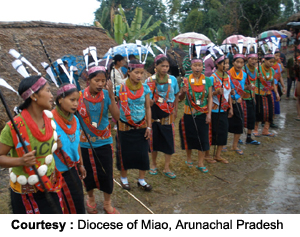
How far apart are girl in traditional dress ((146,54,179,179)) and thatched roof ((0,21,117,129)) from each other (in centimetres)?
285

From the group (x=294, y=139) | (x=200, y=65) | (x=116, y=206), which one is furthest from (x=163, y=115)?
(x=294, y=139)

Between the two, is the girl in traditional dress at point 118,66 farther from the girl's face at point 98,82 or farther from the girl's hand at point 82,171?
the girl's hand at point 82,171

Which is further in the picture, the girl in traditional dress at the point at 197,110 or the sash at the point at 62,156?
the girl in traditional dress at the point at 197,110

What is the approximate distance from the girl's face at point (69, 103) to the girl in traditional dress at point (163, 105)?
193cm

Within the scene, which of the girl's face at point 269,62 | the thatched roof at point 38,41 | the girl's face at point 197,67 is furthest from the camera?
the girl's face at point 269,62

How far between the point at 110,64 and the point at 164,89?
93cm

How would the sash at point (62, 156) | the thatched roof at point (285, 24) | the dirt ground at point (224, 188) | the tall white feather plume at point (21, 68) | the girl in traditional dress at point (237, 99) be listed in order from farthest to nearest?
1. the thatched roof at point (285, 24)
2. the girl in traditional dress at point (237, 99)
3. the dirt ground at point (224, 188)
4. the sash at point (62, 156)
5. the tall white feather plume at point (21, 68)

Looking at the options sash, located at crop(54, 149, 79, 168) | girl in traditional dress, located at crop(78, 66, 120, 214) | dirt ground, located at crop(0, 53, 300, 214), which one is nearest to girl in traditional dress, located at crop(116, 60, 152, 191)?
dirt ground, located at crop(0, 53, 300, 214)

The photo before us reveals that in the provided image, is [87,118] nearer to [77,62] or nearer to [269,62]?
[77,62]

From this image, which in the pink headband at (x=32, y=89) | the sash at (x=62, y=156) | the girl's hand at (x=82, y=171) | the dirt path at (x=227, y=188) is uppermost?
the pink headband at (x=32, y=89)

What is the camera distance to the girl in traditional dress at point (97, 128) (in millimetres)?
3399

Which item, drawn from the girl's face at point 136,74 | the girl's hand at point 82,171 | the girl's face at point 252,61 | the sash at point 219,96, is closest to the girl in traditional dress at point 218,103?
the sash at point 219,96

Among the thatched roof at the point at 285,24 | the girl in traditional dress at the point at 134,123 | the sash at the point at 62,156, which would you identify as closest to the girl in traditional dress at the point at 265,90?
the girl in traditional dress at the point at 134,123

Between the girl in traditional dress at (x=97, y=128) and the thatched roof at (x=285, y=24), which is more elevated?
the thatched roof at (x=285, y=24)
